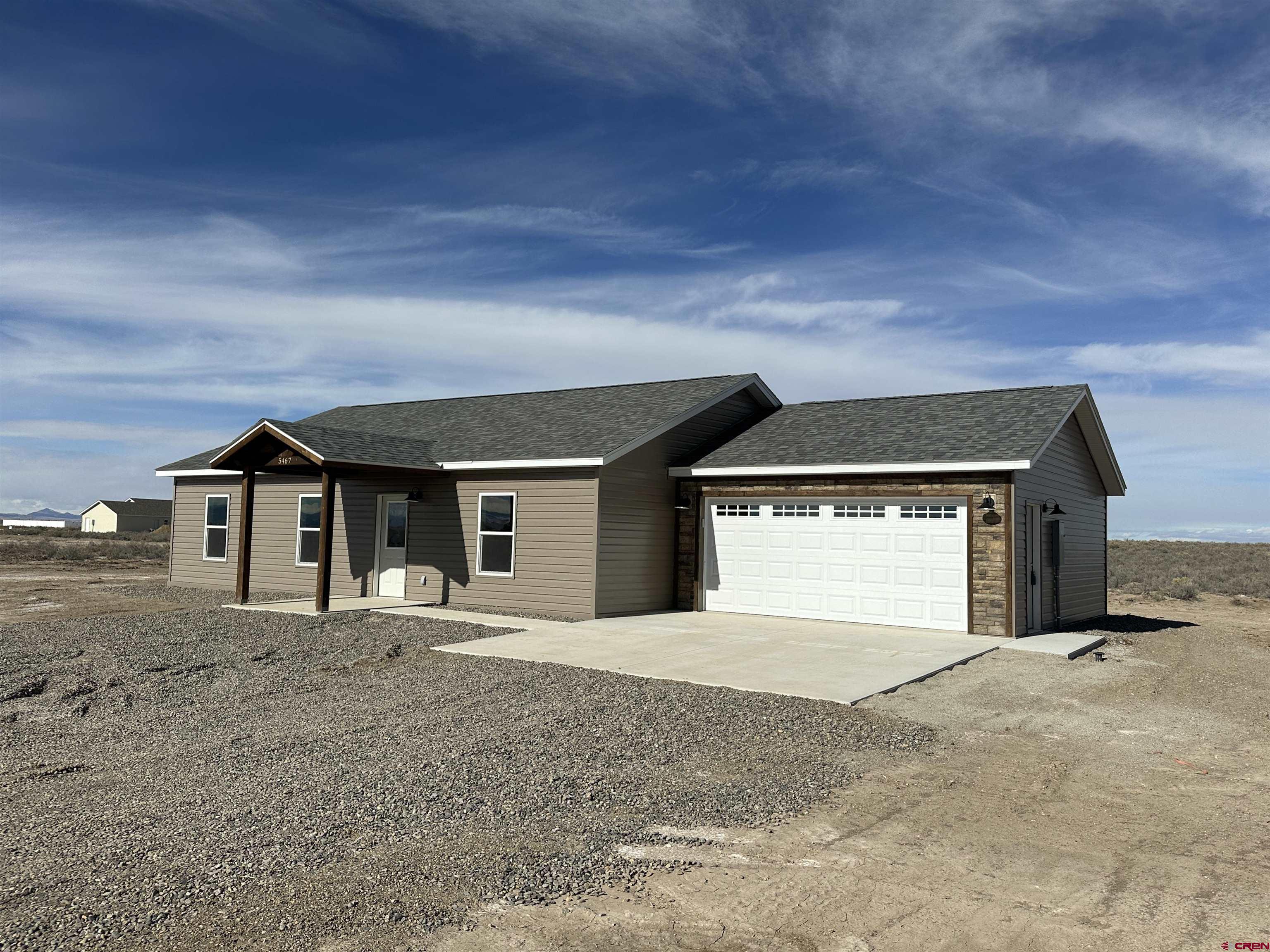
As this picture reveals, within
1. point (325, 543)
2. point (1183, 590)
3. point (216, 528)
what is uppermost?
point (216, 528)

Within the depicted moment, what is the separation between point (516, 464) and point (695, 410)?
147 inches

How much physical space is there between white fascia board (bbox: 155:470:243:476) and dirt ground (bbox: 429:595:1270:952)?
17221 millimetres

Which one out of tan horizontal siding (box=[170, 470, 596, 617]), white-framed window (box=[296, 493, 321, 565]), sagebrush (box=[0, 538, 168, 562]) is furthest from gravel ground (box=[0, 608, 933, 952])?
sagebrush (box=[0, 538, 168, 562])

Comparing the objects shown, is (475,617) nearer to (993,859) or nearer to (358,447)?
(358,447)

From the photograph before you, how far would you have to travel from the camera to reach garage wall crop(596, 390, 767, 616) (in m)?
15.2

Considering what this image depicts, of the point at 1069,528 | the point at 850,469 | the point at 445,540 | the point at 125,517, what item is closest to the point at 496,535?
the point at 445,540

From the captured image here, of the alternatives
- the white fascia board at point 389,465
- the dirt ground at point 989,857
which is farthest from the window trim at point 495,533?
the dirt ground at point 989,857

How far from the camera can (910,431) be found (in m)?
15.6

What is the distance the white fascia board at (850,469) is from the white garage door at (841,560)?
51 cm

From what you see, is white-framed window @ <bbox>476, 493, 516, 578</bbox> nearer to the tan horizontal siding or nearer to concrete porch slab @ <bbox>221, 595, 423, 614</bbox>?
the tan horizontal siding

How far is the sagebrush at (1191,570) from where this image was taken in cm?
2702

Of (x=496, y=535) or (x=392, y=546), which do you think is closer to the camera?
(x=496, y=535)

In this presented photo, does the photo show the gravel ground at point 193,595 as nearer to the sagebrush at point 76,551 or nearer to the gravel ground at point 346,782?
the gravel ground at point 346,782

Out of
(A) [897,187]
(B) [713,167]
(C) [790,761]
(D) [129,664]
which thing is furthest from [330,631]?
(A) [897,187]
